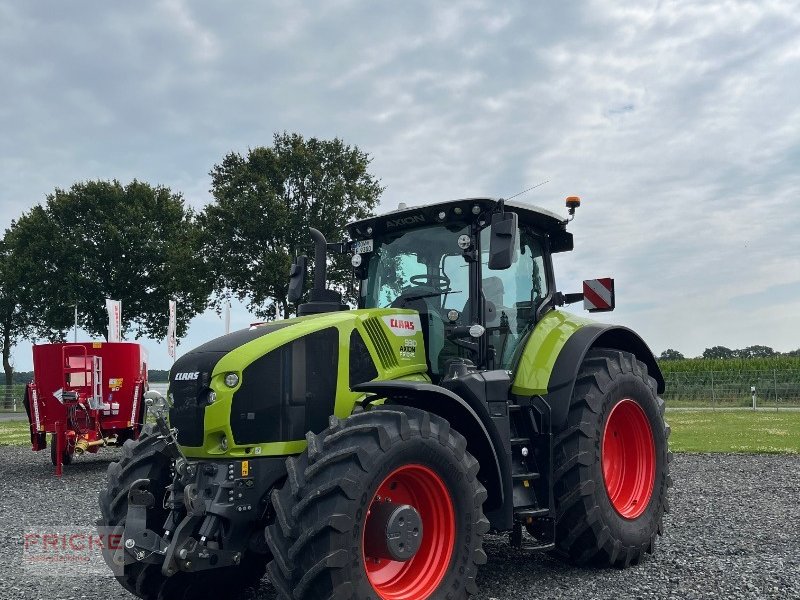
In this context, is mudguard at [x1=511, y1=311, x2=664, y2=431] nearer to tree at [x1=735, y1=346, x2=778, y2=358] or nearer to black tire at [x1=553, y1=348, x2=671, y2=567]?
black tire at [x1=553, y1=348, x2=671, y2=567]

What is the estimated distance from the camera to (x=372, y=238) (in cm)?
626

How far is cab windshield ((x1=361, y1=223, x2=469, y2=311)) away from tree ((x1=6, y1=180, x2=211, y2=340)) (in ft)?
99.6

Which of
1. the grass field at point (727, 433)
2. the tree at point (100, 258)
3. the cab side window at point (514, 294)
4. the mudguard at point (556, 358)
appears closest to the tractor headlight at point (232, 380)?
the cab side window at point (514, 294)

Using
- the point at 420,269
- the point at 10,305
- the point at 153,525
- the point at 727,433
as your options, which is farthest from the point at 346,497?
the point at 10,305

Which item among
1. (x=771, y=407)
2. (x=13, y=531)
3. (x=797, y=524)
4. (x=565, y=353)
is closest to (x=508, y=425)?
(x=565, y=353)

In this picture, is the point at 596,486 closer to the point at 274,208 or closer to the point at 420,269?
the point at 420,269

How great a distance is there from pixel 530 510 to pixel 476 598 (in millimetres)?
739

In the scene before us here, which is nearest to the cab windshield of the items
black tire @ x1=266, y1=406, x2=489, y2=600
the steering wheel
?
the steering wheel

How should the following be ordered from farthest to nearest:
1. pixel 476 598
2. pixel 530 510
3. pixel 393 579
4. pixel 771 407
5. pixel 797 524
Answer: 1. pixel 771 407
2. pixel 797 524
3. pixel 530 510
4. pixel 476 598
5. pixel 393 579

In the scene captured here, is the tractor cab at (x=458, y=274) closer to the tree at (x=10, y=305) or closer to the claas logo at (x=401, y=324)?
the claas logo at (x=401, y=324)

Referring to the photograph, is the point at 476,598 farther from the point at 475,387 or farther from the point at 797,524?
the point at 797,524

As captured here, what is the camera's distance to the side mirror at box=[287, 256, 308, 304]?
20.8ft

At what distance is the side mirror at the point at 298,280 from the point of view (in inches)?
250

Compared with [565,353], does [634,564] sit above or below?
below
